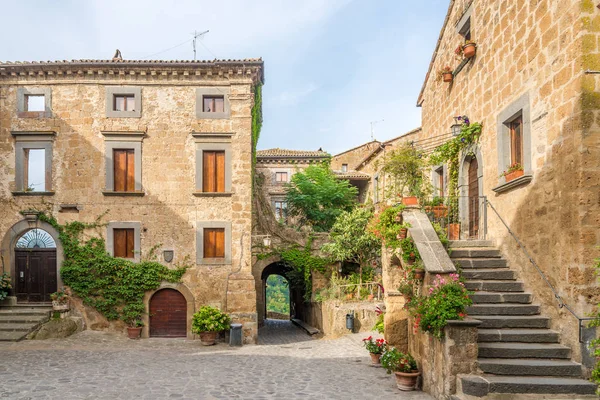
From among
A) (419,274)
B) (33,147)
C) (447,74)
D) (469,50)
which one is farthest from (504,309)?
(33,147)

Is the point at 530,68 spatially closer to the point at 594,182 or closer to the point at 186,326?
the point at 594,182

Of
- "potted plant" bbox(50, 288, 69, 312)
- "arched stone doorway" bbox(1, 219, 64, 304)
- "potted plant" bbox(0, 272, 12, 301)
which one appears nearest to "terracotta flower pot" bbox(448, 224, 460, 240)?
"potted plant" bbox(50, 288, 69, 312)

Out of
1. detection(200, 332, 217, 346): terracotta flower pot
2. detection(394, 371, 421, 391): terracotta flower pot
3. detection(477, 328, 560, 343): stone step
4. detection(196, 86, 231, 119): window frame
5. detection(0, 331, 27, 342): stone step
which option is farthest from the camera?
detection(196, 86, 231, 119): window frame

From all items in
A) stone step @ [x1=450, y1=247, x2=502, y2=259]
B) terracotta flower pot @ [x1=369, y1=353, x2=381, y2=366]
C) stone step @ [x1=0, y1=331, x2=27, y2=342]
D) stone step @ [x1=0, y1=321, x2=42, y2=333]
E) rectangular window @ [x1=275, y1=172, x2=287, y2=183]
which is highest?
rectangular window @ [x1=275, y1=172, x2=287, y2=183]

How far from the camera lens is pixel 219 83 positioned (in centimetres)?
1711

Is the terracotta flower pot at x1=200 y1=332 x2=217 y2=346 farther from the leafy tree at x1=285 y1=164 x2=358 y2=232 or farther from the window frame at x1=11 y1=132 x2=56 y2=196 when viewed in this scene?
the leafy tree at x1=285 y1=164 x2=358 y2=232

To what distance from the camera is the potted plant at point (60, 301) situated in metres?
15.8

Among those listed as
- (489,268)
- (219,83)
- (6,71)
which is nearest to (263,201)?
(219,83)

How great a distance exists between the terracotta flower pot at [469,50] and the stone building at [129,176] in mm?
8050

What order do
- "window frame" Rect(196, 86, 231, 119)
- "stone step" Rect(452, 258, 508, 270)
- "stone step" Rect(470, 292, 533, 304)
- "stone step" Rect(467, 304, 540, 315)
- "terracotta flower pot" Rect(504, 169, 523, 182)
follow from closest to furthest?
1. "stone step" Rect(467, 304, 540, 315)
2. "stone step" Rect(470, 292, 533, 304)
3. "terracotta flower pot" Rect(504, 169, 523, 182)
4. "stone step" Rect(452, 258, 508, 270)
5. "window frame" Rect(196, 86, 231, 119)

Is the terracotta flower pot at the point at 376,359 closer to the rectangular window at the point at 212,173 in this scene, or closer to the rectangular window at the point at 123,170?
the rectangular window at the point at 212,173

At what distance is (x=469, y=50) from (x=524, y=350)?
21.4 feet

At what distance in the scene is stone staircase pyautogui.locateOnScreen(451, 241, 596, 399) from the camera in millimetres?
6555

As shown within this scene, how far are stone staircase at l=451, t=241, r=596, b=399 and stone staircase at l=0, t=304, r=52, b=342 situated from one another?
12.8 m
